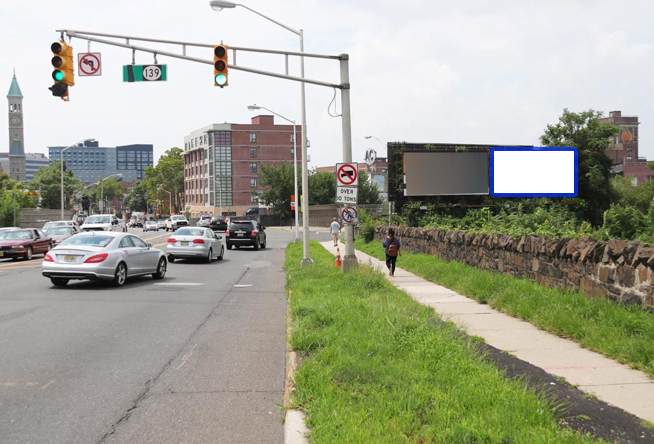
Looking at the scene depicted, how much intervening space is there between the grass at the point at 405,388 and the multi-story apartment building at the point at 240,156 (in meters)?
112

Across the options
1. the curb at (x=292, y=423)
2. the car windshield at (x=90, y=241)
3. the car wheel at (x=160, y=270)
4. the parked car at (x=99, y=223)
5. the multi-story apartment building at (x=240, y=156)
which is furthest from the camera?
the multi-story apartment building at (x=240, y=156)

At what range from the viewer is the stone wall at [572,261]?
9.59m

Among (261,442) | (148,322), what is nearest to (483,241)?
(148,322)

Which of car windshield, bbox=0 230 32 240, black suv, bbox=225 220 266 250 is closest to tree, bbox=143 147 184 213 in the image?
black suv, bbox=225 220 266 250

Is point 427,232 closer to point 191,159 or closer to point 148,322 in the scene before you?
point 148,322

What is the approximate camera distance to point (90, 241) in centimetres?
1767

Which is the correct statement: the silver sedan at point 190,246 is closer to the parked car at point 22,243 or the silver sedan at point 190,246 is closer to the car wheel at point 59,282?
the parked car at point 22,243

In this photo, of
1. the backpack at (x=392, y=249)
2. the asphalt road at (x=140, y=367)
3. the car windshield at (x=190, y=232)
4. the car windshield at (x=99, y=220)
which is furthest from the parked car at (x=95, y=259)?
the car windshield at (x=99, y=220)

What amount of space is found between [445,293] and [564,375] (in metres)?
7.69

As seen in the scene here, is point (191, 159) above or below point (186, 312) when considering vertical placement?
above

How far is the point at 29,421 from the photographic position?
5.98 meters

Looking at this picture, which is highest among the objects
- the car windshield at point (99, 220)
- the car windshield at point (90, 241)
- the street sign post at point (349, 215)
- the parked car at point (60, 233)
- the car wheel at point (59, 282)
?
the street sign post at point (349, 215)

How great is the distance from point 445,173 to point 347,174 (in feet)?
67.2

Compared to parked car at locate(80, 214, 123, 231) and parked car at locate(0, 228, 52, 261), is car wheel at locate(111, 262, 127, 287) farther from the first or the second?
parked car at locate(80, 214, 123, 231)
